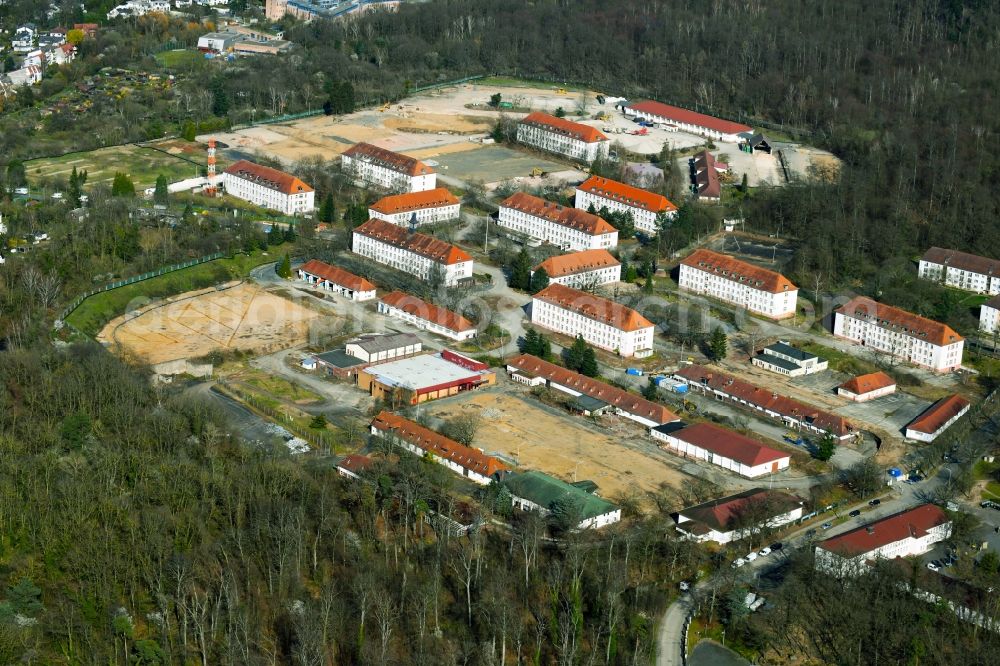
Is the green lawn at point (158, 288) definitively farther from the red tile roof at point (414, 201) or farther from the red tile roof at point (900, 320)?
the red tile roof at point (900, 320)

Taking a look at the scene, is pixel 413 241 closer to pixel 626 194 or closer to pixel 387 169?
pixel 387 169

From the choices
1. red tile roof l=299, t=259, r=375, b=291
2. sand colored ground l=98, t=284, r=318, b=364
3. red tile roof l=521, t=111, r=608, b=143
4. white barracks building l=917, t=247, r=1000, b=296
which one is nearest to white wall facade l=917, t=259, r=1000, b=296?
white barracks building l=917, t=247, r=1000, b=296

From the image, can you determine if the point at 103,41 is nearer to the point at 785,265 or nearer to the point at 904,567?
the point at 785,265

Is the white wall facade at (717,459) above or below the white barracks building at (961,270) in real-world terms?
below

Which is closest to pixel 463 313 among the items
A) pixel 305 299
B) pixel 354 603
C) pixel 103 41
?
pixel 305 299

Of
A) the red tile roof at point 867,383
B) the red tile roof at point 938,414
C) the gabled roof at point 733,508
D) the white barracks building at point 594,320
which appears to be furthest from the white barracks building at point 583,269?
the gabled roof at point 733,508

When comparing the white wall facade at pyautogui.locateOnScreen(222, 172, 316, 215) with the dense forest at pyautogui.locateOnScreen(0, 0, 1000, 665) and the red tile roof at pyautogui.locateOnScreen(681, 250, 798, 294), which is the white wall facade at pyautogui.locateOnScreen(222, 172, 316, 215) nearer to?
the dense forest at pyautogui.locateOnScreen(0, 0, 1000, 665)

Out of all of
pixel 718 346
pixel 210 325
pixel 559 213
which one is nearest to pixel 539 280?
pixel 559 213
